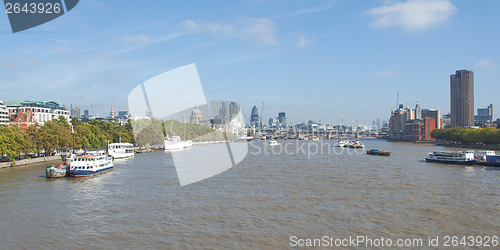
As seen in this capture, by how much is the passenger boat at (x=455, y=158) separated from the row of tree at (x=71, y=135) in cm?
4486

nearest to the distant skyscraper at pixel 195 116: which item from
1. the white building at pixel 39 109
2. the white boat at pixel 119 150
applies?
the white building at pixel 39 109

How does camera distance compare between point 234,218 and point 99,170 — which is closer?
point 234,218

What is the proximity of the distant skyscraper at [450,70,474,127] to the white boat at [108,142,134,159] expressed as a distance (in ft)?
583

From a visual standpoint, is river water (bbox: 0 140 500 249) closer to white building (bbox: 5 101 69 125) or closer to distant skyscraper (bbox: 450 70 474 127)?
white building (bbox: 5 101 69 125)

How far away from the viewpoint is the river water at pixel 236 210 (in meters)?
14.9

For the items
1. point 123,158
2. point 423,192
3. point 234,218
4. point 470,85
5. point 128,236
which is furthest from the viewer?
point 470,85

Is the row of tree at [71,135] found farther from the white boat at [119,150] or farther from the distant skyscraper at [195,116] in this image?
the distant skyscraper at [195,116]

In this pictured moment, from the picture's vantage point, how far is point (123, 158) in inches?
2152

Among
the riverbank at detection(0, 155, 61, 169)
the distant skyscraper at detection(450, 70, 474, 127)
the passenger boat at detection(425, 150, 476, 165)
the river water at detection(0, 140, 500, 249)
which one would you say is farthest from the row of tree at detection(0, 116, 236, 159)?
the distant skyscraper at detection(450, 70, 474, 127)

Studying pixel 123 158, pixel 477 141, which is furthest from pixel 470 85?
pixel 123 158

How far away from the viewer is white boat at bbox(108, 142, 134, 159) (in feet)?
174

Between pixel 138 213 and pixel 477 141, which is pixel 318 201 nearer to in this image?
pixel 138 213

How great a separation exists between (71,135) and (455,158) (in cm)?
5229

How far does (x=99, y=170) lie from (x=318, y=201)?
2225 cm
